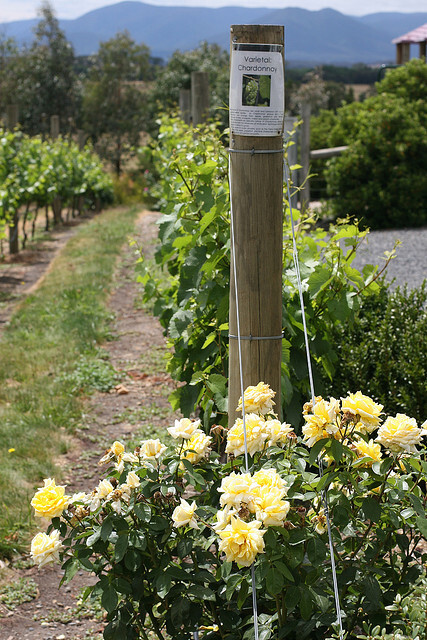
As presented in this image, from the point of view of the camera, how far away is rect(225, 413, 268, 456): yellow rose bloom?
1802 millimetres

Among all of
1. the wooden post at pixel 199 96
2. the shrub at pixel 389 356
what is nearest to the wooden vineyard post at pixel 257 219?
the shrub at pixel 389 356

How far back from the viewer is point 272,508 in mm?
1539

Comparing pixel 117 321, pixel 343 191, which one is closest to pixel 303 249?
pixel 117 321

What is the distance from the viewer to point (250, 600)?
1.95 meters

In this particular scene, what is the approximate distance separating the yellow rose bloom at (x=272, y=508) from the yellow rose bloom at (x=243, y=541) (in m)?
0.04

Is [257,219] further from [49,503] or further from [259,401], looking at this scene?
[49,503]

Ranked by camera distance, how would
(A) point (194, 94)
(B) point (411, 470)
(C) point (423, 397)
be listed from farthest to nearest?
(A) point (194, 94) → (C) point (423, 397) → (B) point (411, 470)

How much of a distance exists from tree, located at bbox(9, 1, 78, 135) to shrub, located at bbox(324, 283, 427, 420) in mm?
27924

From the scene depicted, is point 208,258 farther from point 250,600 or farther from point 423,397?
A: point 250,600

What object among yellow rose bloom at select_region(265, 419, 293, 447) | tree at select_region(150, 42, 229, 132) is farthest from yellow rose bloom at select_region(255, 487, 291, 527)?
tree at select_region(150, 42, 229, 132)

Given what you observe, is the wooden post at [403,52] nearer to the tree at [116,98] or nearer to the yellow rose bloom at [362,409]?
the tree at [116,98]

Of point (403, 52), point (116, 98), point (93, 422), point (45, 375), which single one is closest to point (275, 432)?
point (93, 422)

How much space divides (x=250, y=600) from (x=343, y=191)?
1006 centimetres

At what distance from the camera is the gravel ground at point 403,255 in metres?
7.60
